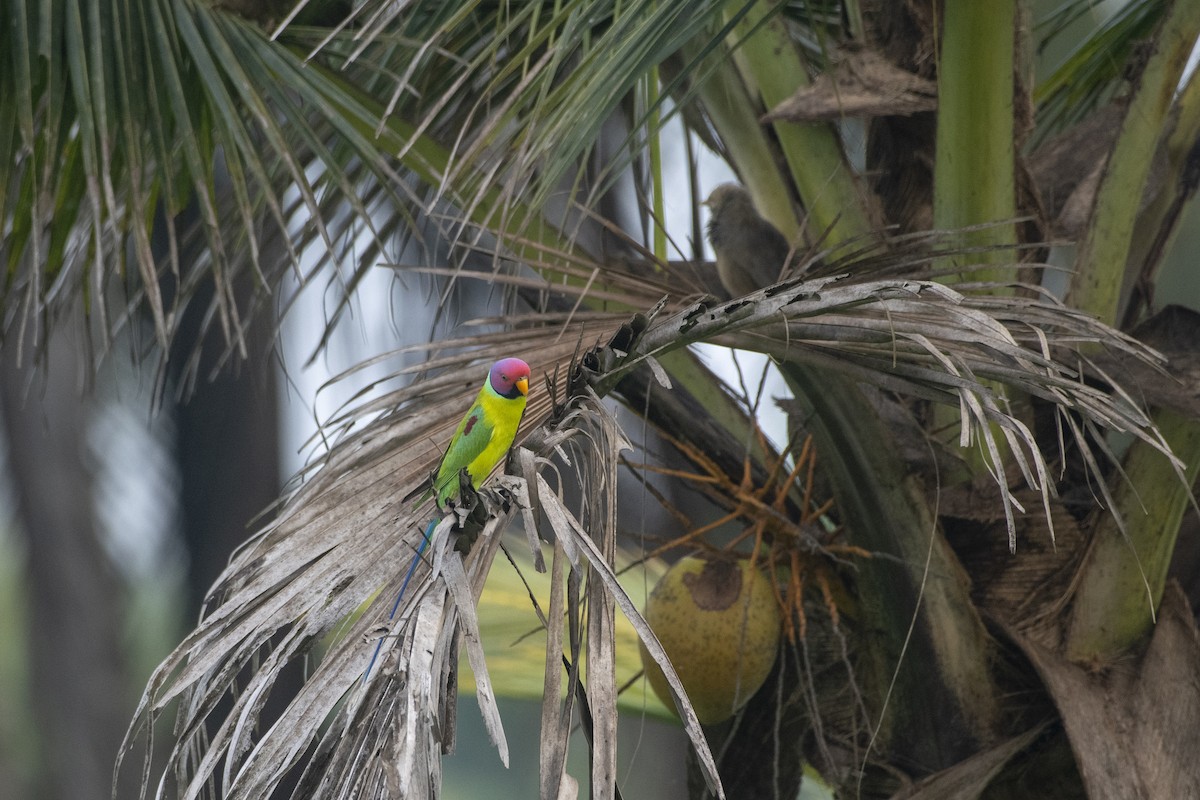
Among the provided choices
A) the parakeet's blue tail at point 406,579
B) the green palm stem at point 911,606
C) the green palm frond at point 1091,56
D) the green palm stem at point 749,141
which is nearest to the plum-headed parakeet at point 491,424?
the parakeet's blue tail at point 406,579

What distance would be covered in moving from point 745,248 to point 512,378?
68 centimetres

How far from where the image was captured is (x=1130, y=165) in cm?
148

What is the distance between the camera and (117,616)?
2959 millimetres

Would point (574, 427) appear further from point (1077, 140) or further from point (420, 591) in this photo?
point (1077, 140)

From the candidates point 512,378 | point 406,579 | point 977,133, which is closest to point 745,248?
point 977,133

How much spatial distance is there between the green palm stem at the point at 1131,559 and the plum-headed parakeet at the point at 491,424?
0.86 meters

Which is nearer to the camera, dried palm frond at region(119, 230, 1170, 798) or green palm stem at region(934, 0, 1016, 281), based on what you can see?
dried palm frond at region(119, 230, 1170, 798)

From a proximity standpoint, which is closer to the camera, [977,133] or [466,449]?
[466,449]

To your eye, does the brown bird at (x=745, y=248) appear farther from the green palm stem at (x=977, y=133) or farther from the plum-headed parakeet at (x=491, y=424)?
the plum-headed parakeet at (x=491, y=424)

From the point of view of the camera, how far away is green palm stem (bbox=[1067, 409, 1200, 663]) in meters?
1.43

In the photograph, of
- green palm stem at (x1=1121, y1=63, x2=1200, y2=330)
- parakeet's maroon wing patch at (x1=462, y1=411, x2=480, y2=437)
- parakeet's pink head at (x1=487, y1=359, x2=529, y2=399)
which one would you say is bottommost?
parakeet's maroon wing patch at (x1=462, y1=411, x2=480, y2=437)

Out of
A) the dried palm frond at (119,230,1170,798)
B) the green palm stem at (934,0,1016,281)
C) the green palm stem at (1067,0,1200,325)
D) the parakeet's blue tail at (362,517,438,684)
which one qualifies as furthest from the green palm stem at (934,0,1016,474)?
the parakeet's blue tail at (362,517,438,684)

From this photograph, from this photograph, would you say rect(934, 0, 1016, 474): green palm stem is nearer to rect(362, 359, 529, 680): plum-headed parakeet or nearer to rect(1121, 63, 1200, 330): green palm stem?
rect(1121, 63, 1200, 330): green palm stem

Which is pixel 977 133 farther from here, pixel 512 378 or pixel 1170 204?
pixel 512 378
